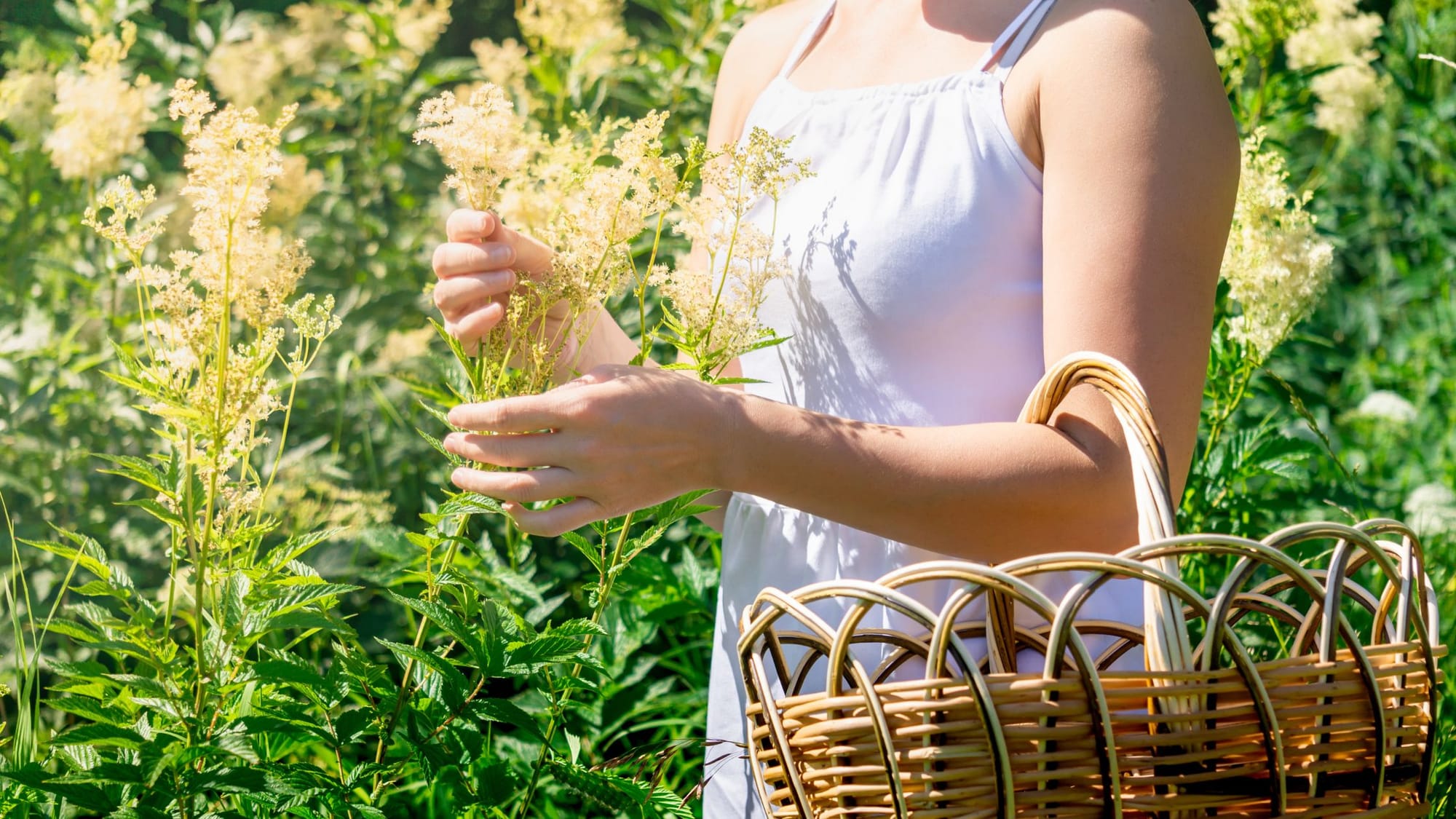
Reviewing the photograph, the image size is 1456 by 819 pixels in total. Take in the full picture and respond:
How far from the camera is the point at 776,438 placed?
0.85 m

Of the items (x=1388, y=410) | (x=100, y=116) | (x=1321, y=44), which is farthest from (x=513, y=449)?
(x=1388, y=410)

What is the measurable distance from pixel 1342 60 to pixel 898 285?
2.22 meters

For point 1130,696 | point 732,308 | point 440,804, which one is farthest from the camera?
point 440,804

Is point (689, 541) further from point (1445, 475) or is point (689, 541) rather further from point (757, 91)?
point (1445, 475)

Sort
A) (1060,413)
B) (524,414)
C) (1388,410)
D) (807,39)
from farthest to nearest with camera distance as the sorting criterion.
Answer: (1388,410), (807,39), (1060,413), (524,414)

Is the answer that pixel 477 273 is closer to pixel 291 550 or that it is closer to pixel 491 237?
pixel 491 237

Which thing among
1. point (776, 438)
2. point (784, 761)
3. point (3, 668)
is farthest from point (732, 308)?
point (3, 668)

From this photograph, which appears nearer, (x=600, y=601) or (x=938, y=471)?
Result: (x=938, y=471)

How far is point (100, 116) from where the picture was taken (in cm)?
195

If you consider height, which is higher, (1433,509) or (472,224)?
(472,224)

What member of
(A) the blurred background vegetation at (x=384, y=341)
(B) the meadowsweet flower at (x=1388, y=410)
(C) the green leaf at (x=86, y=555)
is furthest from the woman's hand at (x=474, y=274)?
(B) the meadowsweet flower at (x=1388, y=410)

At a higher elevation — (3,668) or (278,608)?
(278,608)

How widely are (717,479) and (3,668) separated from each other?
165 centimetres

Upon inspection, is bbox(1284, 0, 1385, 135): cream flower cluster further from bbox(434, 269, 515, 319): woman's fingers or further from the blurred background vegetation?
bbox(434, 269, 515, 319): woman's fingers
